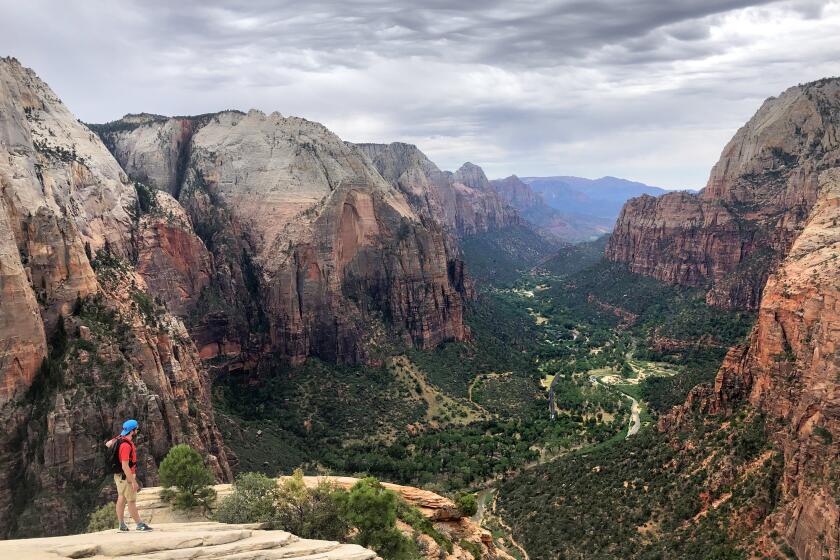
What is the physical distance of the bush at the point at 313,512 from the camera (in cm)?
3088

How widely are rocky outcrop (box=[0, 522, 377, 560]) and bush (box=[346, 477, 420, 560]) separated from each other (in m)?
7.37

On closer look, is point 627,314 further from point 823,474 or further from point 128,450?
point 128,450

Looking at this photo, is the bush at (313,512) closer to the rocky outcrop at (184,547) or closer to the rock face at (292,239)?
the rocky outcrop at (184,547)

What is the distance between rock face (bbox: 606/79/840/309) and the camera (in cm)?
14462

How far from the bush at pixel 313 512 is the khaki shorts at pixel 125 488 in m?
8.31

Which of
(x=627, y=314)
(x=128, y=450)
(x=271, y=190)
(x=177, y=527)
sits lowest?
(x=627, y=314)

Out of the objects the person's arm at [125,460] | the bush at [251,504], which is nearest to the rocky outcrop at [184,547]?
the person's arm at [125,460]

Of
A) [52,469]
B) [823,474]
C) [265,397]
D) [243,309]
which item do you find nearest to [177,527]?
[52,469]

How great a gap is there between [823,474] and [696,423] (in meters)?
20.5

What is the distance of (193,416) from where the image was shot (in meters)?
59.0

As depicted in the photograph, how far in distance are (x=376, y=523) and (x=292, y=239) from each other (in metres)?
82.8

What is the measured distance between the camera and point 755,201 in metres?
164

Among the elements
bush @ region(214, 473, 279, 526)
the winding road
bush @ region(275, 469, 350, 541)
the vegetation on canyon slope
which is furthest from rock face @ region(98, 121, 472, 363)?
bush @ region(275, 469, 350, 541)

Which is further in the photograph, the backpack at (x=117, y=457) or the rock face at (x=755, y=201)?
the rock face at (x=755, y=201)
